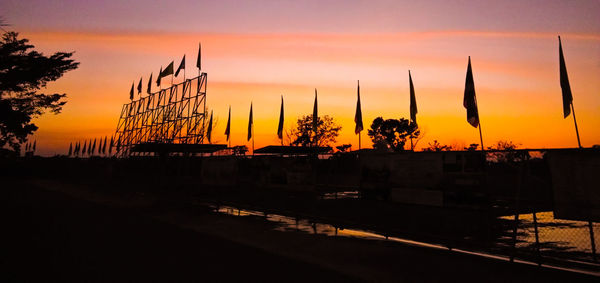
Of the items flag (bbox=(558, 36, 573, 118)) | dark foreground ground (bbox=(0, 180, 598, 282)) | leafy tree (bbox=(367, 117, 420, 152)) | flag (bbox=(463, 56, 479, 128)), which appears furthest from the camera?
leafy tree (bbox=(367, 117, 420, 152))

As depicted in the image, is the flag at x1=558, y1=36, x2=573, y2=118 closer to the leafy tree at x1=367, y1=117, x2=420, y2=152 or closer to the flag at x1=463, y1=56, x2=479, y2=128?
the flag at x1=463, y1=56, x2=479, y2=128

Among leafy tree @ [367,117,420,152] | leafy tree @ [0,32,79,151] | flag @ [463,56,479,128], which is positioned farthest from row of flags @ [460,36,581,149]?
leafy tree @ [367,117,420,152]

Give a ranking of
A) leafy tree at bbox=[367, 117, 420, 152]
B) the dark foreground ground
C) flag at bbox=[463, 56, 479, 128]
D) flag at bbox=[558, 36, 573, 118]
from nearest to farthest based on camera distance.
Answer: the dark foreground ground, flag at bbox=[463, 56, 479, 128], flag at bbox=[558, 36, 573, 118], leafy tree at bbox=[367, 117, 420, 152]

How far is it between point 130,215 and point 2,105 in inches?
572

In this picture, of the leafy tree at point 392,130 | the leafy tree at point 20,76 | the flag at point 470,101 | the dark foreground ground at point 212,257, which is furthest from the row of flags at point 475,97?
the leafy tree at point 392,130

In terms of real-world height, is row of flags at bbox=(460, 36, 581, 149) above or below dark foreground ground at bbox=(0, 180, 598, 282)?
above

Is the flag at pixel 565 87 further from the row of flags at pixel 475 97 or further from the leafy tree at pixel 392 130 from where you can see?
the leafy tree at pixel 392 130

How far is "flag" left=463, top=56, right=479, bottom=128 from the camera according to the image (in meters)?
19.2

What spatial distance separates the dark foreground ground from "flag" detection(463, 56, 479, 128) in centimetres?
1207

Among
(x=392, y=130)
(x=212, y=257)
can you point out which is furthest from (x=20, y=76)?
(x=392, y=130)

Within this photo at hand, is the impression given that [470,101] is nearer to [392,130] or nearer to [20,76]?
[20,76]

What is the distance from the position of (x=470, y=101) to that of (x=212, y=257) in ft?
53.5

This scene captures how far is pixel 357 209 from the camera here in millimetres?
17156

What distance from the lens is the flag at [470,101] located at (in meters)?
19.2
